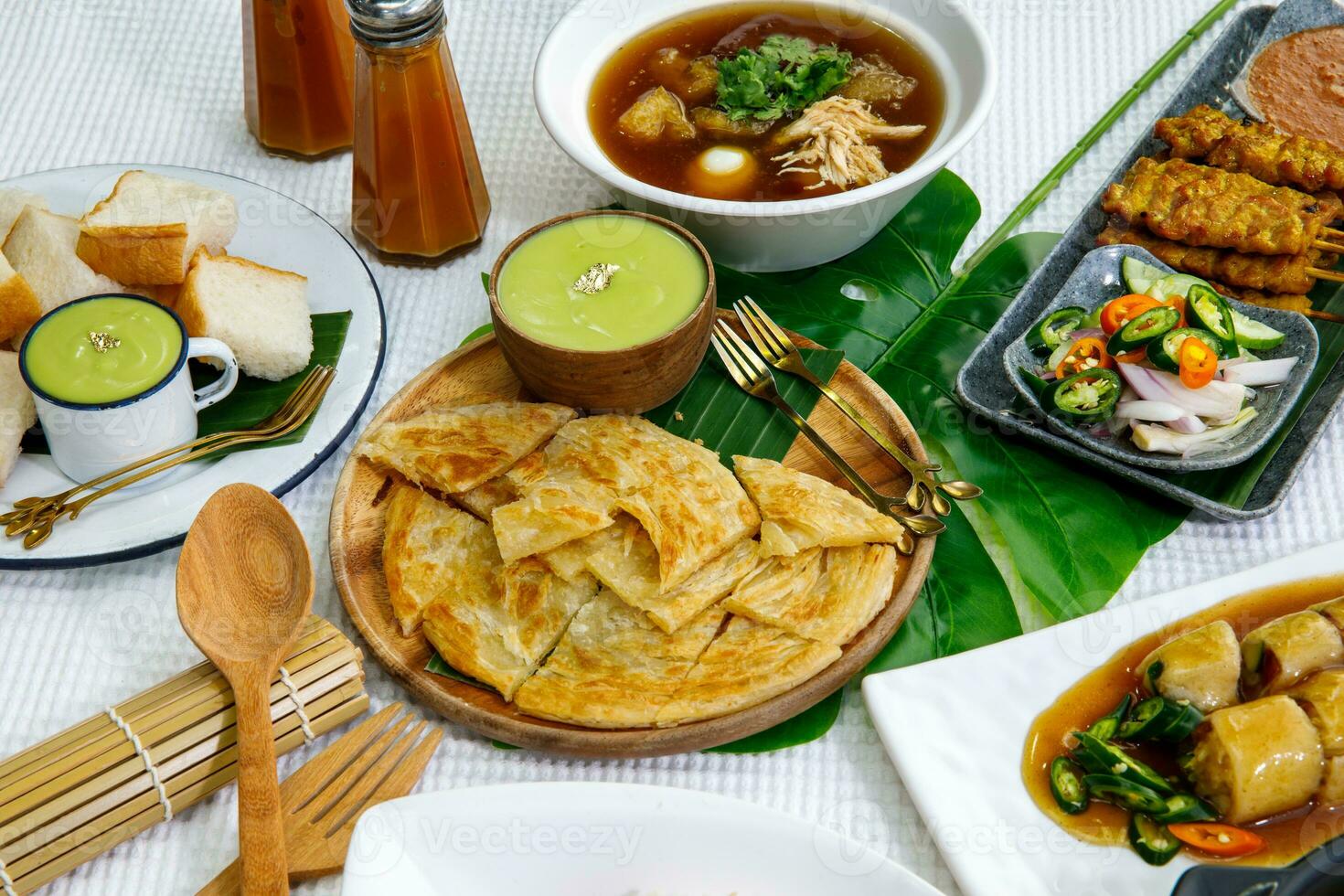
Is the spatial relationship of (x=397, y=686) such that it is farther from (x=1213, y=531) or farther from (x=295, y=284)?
(x=1213, y=531)

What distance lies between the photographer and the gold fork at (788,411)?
2.31m

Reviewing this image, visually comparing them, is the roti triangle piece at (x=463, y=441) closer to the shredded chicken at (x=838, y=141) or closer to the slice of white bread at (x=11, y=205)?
the shredded chicken at (x=838, y=141)

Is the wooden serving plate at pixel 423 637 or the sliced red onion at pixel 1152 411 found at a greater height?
the sliced red onion at pixel 1152 411

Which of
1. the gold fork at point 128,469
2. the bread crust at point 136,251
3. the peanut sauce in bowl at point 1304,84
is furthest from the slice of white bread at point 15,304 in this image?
the peanut sauce in bowl at point 1304,84

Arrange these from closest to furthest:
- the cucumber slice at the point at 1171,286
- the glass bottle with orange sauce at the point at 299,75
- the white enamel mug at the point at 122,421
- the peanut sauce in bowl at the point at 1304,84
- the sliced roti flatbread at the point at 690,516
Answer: the sliced roti flatbread at the point at 690,516, the white enamel mug at the point at 122,421, the cucumber slice at the point at 1171,286, the glass bottle with orange sauce at the point at 299,75, the peanut sauce in bowl at the point at 1304,84

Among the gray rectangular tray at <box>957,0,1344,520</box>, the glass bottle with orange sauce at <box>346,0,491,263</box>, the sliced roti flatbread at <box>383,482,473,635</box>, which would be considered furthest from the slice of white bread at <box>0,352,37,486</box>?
the gray rectangular tray at <box>957,0,1344,520</box>

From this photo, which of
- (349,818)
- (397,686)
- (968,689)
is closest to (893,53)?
(968,689)

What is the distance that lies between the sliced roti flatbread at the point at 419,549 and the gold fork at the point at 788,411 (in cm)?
74

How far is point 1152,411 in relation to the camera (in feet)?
8.29

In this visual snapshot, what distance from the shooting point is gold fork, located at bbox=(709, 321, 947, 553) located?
231 cm

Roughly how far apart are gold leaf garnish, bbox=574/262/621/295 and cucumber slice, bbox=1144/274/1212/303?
132 cm

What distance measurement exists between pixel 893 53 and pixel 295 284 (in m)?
1.73

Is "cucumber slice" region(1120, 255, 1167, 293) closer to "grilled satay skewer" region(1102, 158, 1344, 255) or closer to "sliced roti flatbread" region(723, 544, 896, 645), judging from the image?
"grilled satay skewer" region(1102, 158, 1344, 255)

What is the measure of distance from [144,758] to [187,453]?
2.42 ft
